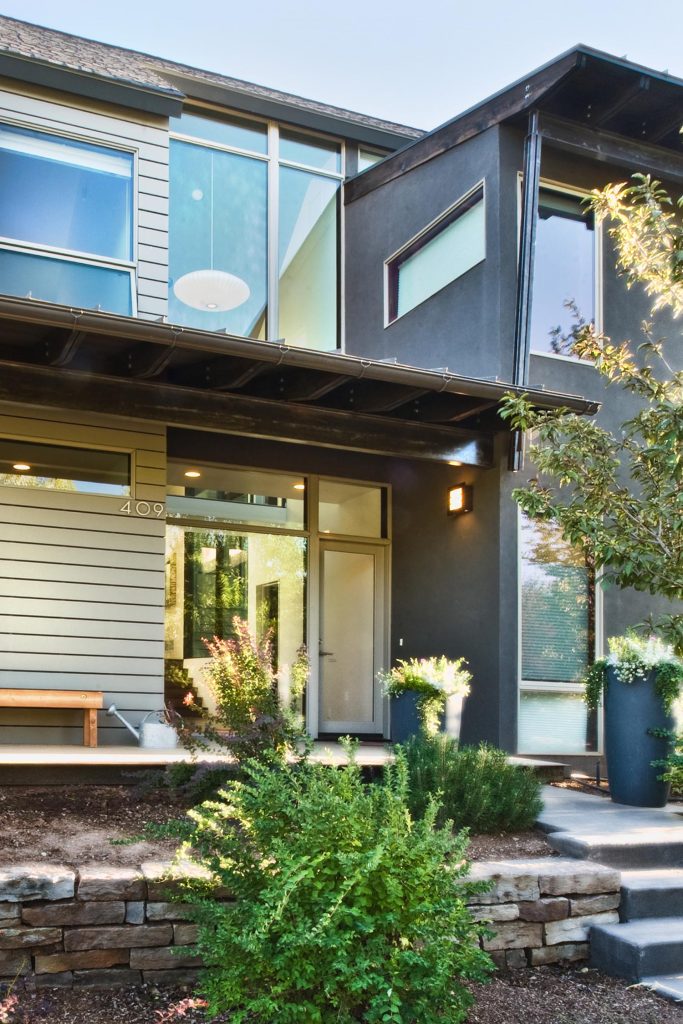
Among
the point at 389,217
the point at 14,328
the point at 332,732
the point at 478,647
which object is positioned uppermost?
the point at 389,217

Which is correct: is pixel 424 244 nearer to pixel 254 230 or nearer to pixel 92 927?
pixel 254 230

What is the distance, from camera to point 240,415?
6836 mm

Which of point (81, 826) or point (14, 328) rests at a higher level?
point (14, 328)

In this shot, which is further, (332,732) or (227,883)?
(332,732)

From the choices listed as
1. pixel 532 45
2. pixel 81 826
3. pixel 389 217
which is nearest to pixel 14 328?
pixel 81 826

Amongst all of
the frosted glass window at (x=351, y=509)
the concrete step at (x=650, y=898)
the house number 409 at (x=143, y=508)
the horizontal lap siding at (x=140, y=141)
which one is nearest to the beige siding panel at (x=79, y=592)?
the house number 409 at (x=143, y=508)

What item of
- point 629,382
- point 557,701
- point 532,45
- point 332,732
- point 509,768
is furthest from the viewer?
point 532,45

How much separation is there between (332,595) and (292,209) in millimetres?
3998

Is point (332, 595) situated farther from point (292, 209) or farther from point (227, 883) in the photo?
point (227, 883)

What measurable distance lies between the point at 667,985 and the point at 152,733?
156 inches

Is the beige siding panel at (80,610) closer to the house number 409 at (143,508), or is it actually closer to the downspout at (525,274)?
the house number 409 at (143,508)

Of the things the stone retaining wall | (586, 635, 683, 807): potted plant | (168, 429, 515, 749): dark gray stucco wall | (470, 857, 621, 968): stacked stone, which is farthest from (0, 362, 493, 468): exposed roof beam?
(470, 857, 621, 968): stacked stone

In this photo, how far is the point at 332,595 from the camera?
30.1 ft

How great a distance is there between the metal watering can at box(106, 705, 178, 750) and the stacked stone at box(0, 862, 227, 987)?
9.38 feet
